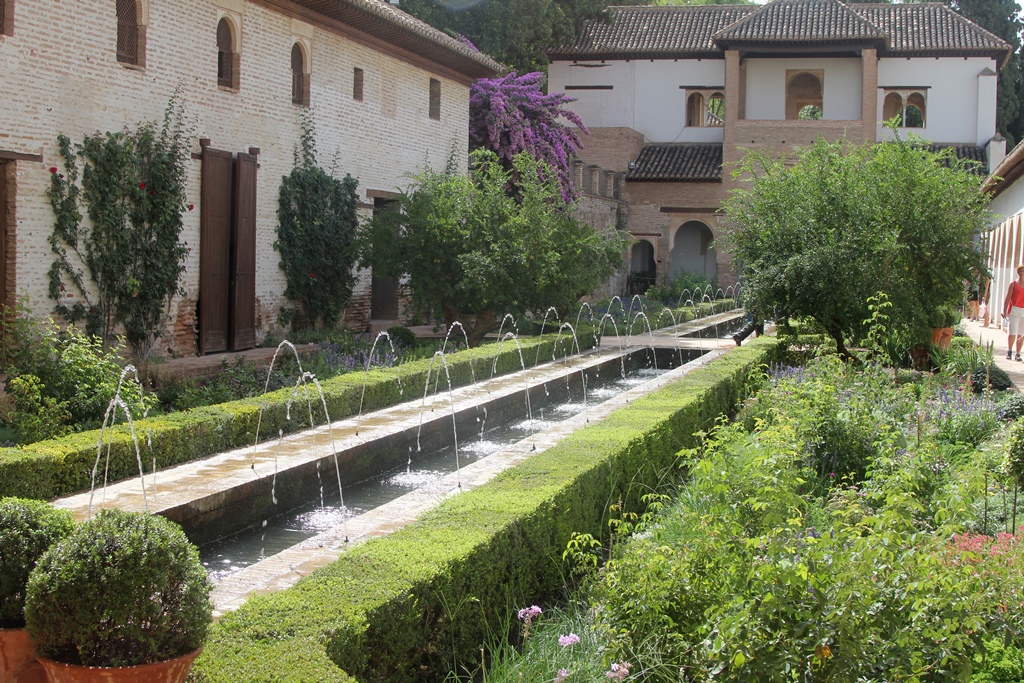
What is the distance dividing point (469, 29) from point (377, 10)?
1352 centimetres

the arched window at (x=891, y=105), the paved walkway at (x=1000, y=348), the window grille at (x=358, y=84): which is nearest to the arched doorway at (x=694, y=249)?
the arched window at (x=891, y=105)

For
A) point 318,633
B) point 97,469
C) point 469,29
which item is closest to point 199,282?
point 97,469

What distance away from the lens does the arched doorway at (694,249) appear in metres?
34.0

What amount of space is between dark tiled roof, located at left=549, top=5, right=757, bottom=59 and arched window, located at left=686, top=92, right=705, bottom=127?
1.46 m

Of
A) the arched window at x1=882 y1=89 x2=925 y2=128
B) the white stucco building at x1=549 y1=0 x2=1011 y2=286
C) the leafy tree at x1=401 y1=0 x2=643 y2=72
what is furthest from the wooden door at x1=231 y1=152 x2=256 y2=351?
the arched window at x1=882 y1=89 x2=925 y2=128

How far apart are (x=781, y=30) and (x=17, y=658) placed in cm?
3151

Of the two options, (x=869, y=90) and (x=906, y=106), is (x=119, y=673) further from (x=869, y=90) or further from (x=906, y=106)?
(x=906, y=106)

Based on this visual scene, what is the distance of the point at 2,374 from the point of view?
9922 mm

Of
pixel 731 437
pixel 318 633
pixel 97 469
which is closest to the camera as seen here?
pixel 318 633

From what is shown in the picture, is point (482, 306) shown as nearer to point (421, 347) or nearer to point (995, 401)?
point (421, 347)

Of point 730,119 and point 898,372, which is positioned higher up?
point 730,119

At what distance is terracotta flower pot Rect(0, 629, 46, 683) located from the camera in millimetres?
3391

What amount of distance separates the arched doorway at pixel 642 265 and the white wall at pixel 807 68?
5.10 m

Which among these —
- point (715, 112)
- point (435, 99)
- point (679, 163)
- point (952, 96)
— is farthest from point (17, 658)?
point (715, 112)
